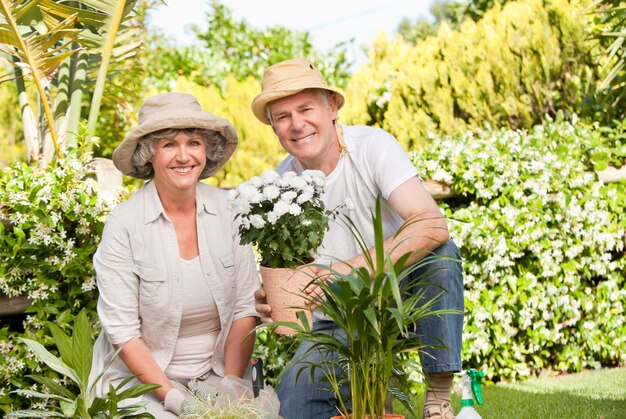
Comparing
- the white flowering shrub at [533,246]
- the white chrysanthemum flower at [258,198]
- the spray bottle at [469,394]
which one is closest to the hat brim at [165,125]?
the white chrysanthemum flower at [258,198]

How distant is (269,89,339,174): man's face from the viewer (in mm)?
3193

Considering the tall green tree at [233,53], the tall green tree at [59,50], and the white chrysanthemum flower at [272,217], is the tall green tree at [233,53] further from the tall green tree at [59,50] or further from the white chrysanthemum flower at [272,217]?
the white chrysanthemum flower at [272,217]

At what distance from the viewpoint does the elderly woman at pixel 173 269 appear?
10.2ft

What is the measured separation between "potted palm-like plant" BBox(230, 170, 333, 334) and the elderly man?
14 centimetres

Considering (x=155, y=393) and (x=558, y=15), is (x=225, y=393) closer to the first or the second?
(x=155, y=393)

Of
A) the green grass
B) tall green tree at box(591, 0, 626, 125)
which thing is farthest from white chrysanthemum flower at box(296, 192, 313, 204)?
tall green tree at box(591, 0, 626, 125)

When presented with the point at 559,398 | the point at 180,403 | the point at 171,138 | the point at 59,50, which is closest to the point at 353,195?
the point at 171,138

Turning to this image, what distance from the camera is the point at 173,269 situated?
3160 mm

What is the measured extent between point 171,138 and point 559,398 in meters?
2.54

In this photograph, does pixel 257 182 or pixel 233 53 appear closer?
pixel 257 182

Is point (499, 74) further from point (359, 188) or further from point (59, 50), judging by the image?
point (359, 188)

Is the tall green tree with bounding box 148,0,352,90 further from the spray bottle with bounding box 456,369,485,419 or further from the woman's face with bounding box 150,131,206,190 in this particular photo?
the spray bottle with bounding box 456,369,485,419

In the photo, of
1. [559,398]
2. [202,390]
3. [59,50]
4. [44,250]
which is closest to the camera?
[202,390]

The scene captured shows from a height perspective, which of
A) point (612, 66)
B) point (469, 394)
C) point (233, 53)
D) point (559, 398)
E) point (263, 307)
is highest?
point (233, 53)
